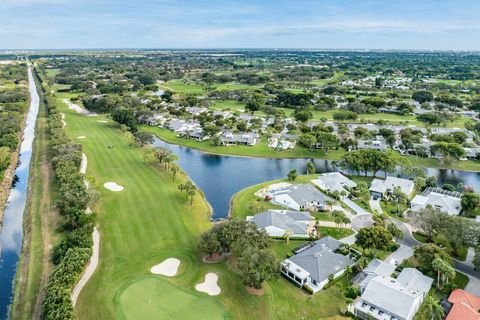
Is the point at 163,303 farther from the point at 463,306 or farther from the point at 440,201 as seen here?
the point at 440,201

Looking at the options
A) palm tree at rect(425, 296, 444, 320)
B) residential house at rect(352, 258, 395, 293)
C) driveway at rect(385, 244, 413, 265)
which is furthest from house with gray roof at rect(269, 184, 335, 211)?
palm tree at rect(425, 296, 444, 320)

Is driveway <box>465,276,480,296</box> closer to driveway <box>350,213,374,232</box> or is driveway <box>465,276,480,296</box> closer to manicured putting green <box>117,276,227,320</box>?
driveway <box>350,213,374,232</box>

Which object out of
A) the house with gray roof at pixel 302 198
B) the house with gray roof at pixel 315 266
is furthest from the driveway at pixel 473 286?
the house with gray roof at pixel 302 198

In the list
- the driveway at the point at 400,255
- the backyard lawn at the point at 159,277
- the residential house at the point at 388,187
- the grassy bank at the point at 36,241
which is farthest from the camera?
the residential house at the point at 388,187

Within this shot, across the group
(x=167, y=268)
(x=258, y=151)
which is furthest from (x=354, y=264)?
(x=258, y=151)

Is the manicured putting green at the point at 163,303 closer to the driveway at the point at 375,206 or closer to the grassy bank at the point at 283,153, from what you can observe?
the driveway at the point at 375,206

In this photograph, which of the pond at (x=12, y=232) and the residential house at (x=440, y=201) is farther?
the residential house at (x=440, y=201)

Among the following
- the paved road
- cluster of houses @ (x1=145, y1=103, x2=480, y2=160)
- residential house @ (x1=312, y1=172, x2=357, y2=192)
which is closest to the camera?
the paved road
